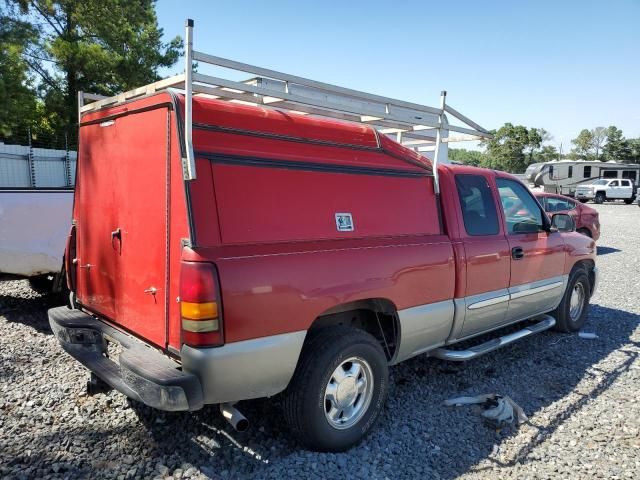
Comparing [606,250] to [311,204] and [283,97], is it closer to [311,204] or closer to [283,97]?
[311,204]

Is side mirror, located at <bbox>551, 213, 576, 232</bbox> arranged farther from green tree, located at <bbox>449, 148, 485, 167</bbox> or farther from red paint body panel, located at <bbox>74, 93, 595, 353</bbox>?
green tree, located at <bbox>449, 148, 485, 167</bbox>

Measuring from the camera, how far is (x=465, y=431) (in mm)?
3564

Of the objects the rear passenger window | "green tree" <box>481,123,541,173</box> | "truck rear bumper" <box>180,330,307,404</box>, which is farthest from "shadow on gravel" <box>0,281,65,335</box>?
"green tree" <box>481,123,541,173</box>

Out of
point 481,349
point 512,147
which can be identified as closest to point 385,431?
point 481,349

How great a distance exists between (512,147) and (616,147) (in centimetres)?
2116

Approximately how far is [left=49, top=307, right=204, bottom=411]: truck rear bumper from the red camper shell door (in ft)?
0.34

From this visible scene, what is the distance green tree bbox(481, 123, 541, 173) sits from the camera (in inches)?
2579

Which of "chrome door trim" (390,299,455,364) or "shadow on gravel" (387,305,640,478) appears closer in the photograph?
"shadow on gravel" (387,305,640,478)

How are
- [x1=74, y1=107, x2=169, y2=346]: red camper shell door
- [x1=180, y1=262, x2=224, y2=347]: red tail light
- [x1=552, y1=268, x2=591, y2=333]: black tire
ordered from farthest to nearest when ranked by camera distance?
[x1=552, y1=268, x2=591, y2=333]: black tire → [x1=74, y1=107, x2=169, y2=346]: red camper shell door → [x1=180, y1=262, x2=224, y2=347]: red tail light

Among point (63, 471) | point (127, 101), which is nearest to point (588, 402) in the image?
point (63, 471)

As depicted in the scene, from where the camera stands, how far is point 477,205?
4.45 metres

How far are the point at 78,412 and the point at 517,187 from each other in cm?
457

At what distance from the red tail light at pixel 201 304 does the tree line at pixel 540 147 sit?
5501 centimetres

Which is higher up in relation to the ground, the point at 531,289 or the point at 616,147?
the point at 616,147
